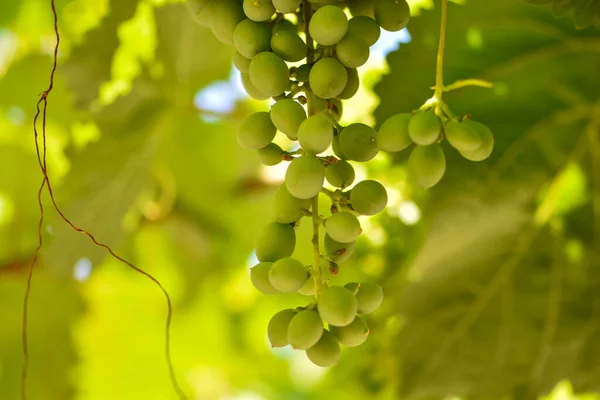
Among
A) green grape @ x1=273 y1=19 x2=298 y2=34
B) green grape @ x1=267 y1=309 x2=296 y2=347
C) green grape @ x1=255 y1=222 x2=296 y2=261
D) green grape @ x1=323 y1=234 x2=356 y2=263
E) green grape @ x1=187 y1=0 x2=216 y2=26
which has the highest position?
green grape @ x1=273 y1=19 x2=298 y2=34

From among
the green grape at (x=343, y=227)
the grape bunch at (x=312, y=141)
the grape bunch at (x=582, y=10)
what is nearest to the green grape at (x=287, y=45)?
the grape bunch at (x=312, y=141)

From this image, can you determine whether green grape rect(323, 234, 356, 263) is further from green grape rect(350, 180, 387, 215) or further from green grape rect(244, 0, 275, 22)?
green grape rect(244, 0, 275, 22)

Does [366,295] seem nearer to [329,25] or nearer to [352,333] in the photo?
[352,333]

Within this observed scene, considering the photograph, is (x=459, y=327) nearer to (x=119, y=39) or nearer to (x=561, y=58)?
(x=561, y=58)

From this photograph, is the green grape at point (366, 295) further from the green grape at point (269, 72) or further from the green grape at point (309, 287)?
the green grape at point (269, 72)

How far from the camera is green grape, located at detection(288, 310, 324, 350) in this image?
0.38 m

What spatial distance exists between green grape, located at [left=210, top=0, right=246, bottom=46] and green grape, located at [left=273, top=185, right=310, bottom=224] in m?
0.12

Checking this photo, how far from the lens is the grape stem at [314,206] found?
0.40 meters

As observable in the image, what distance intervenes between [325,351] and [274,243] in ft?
0.24

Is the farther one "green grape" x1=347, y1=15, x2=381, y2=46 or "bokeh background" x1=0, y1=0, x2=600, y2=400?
"bokeh background" x1=0, y1=0, x2=600, y2=400

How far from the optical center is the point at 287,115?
16.2 inches

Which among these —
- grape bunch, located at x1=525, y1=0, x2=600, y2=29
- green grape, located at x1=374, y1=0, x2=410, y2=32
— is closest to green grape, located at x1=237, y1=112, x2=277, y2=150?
green grape, located at x1=374, y1=0, x2=410, y2=32

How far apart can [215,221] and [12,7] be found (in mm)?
516

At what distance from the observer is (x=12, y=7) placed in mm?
882
